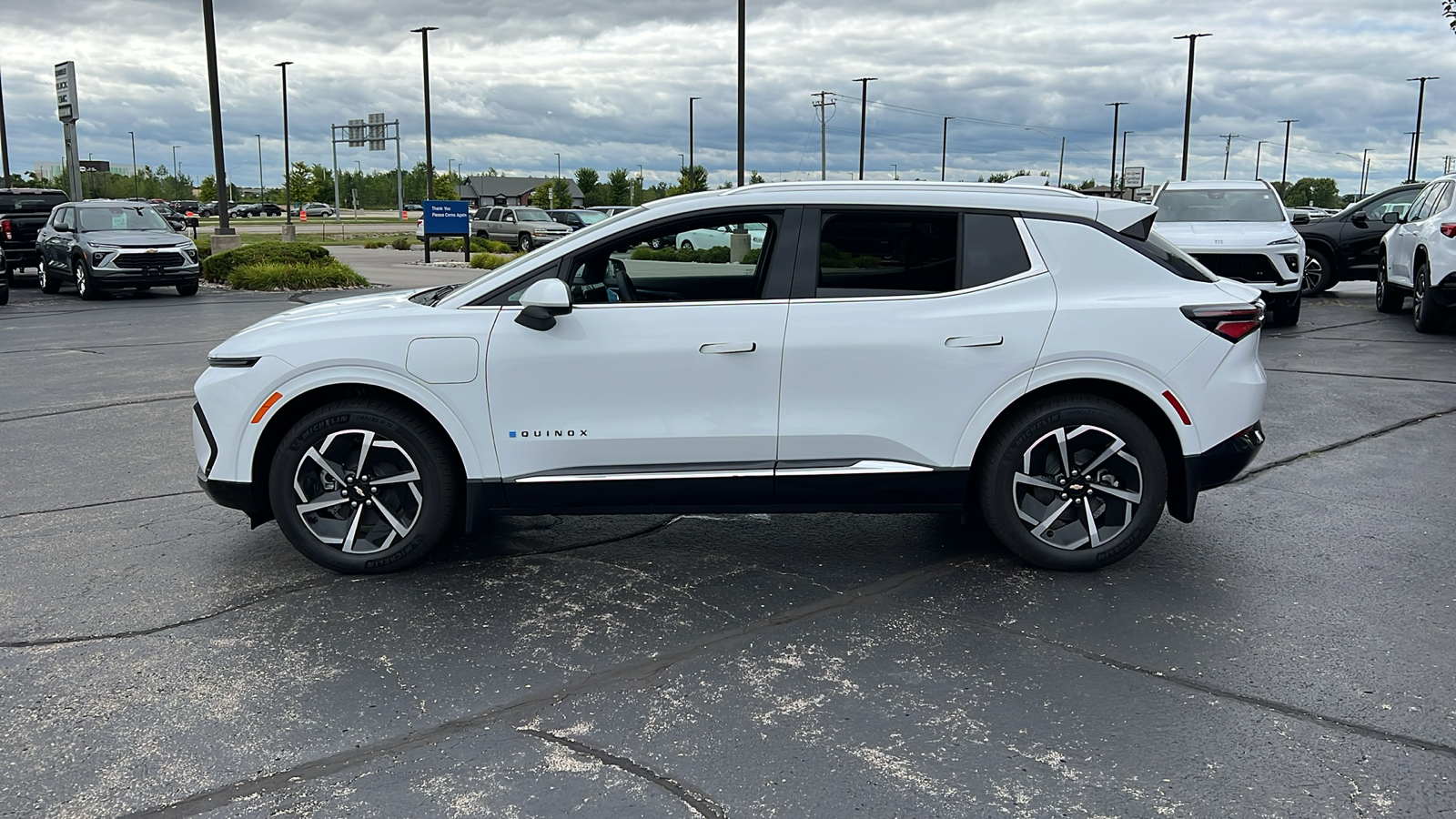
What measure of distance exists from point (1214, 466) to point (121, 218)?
21.3 m

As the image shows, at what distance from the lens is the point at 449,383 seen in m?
4.78

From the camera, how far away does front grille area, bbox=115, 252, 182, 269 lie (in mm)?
19891

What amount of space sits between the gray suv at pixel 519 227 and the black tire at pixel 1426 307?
2947cm

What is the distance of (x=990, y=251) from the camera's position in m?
4.91

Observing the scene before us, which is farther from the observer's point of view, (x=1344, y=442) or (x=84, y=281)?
(x=84, y=281)

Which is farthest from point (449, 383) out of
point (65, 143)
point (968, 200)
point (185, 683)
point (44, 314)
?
point (65, 143)

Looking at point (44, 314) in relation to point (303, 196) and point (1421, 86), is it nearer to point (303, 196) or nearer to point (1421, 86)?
point (1421, 86)

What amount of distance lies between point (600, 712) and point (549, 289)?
1.77 meters

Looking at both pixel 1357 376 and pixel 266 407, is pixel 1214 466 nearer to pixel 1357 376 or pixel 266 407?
pixel 266 407

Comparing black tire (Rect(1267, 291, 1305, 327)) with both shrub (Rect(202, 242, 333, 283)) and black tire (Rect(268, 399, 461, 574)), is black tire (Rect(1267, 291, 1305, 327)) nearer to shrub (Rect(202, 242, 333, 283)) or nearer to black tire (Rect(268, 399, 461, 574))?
black tire (Rect(268, 399, 461, 574))

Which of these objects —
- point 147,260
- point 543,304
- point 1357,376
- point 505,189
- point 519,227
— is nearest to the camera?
point 543,304

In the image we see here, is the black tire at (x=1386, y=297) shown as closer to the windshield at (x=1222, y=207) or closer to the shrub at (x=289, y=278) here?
the windshield at (x=1222, y=207)

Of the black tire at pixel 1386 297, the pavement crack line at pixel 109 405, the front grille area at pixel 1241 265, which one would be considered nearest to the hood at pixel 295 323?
the pavement crack line at pixel 109 405

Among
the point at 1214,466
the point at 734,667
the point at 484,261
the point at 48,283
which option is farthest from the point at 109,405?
the point at 484,261
